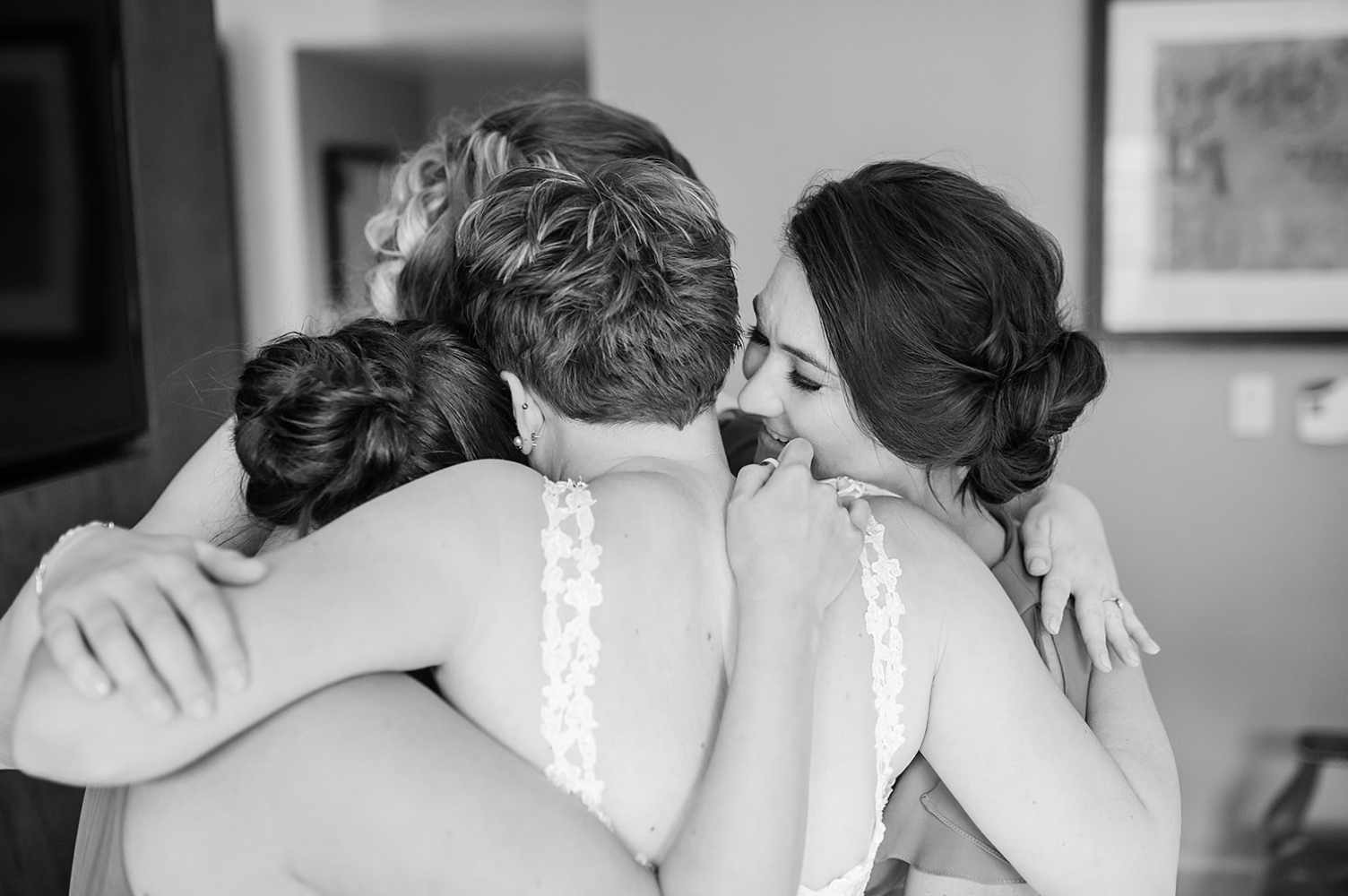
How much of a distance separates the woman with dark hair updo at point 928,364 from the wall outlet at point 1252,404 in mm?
2183

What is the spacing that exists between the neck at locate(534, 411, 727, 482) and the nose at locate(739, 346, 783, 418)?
28 cm

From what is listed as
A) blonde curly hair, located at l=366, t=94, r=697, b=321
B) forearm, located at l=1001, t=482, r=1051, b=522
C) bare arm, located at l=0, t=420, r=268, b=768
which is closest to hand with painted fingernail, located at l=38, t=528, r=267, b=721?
bare arm, located at l=0, t=420, r=268, b=768

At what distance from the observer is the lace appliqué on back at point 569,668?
0.92 metres

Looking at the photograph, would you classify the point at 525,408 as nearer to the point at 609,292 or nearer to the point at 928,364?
the point at 609,292

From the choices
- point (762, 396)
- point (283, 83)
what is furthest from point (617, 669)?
point (283, 83)

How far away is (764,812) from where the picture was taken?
35.0 inches

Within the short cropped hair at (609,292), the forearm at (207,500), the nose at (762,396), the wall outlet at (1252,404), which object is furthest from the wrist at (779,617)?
the wall outlet at (1252,404)

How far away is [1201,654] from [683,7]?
8.05 feet

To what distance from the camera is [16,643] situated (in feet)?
3.71

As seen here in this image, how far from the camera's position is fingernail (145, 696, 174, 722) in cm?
73

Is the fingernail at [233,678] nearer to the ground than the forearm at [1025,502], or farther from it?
farther from it

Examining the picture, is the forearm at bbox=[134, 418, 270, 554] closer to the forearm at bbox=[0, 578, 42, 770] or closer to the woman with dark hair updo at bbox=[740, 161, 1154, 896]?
the forearm at bbox=[0, 578, 42, 770]

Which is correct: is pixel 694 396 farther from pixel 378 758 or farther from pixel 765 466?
pixel 378 758

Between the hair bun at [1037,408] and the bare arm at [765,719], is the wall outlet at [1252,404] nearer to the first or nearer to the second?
the hair bun at [1037,408]
